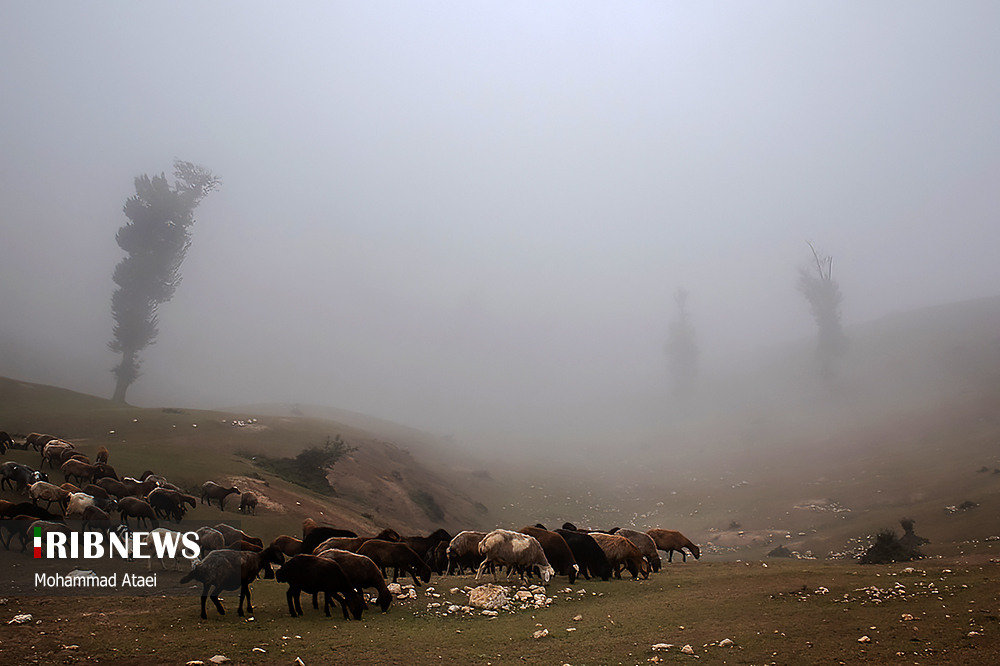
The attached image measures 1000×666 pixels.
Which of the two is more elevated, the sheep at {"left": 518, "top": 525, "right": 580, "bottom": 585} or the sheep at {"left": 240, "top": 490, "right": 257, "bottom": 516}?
the sheep at {"left": 240, "top": 490, "right": 257, "bottom": 516}

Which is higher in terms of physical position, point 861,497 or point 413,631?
point 413,631

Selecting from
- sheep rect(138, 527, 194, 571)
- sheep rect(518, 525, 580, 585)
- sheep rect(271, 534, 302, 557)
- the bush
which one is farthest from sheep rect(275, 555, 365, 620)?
the bush

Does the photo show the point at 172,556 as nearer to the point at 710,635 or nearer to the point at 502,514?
the point at 710,635

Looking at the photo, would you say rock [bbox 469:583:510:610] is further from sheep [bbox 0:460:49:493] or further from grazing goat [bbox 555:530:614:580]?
sheep [bbox 0:460:49:493]

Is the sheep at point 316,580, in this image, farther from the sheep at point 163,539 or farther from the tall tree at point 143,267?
the tall tree at point 143,267

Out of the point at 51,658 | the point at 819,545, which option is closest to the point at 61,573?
the point at 51,658

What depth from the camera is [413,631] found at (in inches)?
361

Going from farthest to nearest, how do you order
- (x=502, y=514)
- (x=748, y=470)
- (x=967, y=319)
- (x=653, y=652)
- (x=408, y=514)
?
(x=967, y=319)
(x=748, y=470)
(x=502, y=514)
(x=408, y=514)
(x=653, y=652)

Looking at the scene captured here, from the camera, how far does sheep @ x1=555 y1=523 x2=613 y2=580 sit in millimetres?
14320

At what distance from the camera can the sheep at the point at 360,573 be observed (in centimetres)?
1038

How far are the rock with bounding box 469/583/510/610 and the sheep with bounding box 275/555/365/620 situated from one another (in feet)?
7.57

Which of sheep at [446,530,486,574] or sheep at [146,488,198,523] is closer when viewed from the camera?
sheep at [446,530,486,574]

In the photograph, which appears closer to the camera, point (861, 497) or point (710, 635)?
point (710, 635)

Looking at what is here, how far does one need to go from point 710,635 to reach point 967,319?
99.6 m
